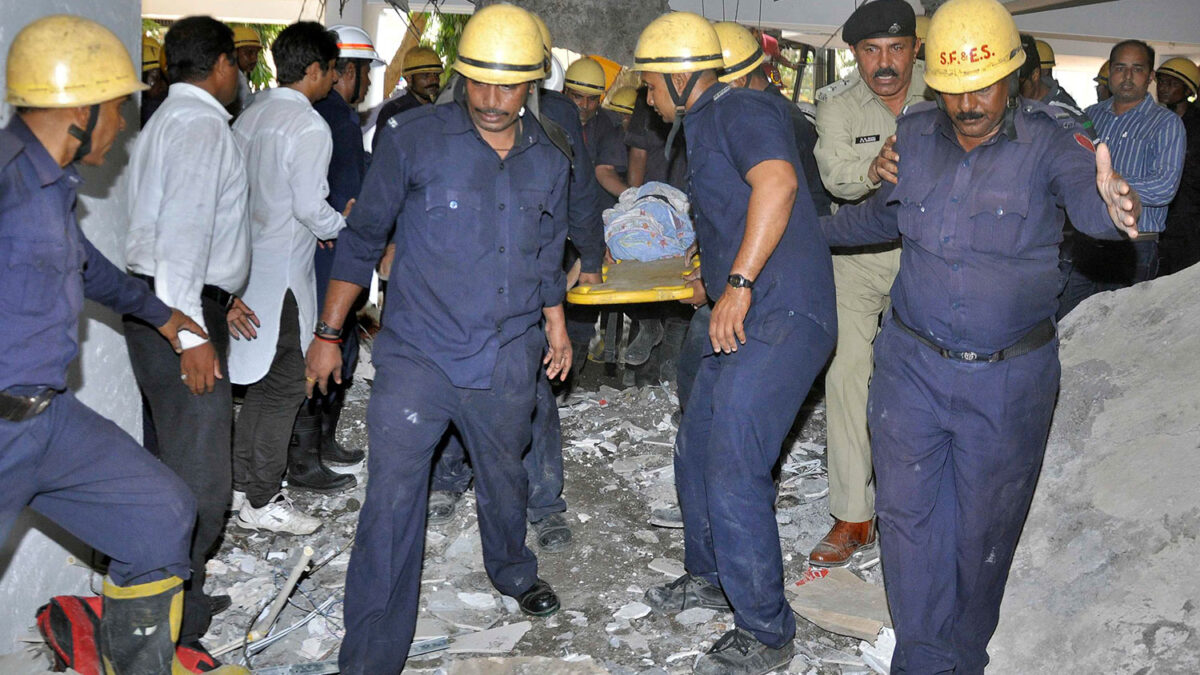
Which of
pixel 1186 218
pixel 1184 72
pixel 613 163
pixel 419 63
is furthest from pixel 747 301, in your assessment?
pixel 1184 72

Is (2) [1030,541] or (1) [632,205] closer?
(2) [1030,541]

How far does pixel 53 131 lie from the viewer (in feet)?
9.48

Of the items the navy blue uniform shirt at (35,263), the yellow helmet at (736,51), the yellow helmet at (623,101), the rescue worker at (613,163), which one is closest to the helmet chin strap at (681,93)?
the yellow helmet at (736,51)

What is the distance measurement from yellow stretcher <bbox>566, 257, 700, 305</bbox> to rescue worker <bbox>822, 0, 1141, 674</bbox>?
1.29 meters

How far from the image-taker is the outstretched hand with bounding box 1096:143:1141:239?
297 centimetres

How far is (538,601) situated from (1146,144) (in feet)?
14.8

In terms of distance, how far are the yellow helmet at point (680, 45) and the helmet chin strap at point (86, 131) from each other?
1.74 meters

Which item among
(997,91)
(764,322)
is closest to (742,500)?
(764,322)

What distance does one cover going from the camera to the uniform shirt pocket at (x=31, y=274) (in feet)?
9.19

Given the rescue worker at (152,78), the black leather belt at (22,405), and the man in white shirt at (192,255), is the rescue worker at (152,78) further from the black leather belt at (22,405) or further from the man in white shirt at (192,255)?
the black leather belt at (22,405)

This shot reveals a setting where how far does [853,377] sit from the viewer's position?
16.1 ft

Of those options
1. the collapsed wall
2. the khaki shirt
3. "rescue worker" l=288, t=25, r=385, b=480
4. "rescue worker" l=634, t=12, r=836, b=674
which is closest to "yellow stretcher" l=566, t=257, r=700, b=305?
the khaki shirt

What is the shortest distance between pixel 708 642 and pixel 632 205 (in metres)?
2.66

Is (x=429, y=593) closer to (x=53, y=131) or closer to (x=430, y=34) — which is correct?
(x=53, y=131)
